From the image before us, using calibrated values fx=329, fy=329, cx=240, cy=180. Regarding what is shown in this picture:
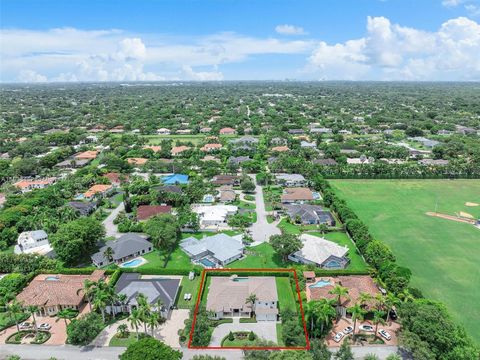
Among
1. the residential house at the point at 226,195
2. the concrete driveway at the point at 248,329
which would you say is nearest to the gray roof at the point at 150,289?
the concrete driveway at the point at 248,329

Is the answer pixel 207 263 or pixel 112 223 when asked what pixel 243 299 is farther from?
pixel 112 223

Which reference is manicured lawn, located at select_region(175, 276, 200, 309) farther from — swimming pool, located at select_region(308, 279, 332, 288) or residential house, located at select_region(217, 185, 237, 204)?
residential house, located at select_region(217, 185, 237, 204)

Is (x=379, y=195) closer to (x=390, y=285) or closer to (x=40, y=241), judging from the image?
(x=390, y=285)

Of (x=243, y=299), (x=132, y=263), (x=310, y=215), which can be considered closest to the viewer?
(x=243, y=299)

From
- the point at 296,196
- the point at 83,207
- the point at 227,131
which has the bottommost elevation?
the point at 83,207

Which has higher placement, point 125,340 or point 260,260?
point 260,260

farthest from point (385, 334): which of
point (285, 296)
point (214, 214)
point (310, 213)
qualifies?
point (214, 214)
